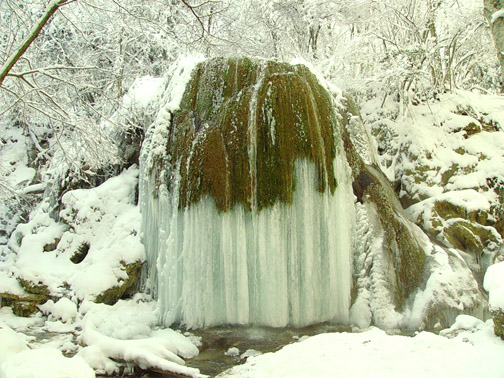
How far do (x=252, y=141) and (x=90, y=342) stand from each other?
2977mm

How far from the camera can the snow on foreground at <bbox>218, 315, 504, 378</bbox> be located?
2.49 meters

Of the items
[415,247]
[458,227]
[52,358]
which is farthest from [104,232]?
[458,227]

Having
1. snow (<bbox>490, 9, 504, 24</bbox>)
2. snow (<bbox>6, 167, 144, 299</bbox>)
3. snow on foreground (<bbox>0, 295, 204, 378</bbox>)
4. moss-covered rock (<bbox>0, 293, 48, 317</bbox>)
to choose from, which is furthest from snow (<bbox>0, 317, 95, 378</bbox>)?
snow (<bbox>490, 9, 504, 24</bbox>)

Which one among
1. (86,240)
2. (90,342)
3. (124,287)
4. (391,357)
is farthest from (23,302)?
(391,357)

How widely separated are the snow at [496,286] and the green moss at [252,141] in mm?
2483

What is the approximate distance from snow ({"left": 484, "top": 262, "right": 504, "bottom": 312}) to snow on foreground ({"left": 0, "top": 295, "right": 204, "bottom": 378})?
2.38 meters

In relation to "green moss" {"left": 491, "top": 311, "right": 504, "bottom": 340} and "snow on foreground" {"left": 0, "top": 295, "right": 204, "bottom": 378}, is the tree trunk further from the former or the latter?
"snow on foreground" {"left": 0, "top": 295, "right": 204, "bottom": 378}

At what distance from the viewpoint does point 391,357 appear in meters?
2.81

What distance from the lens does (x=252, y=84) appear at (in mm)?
5660

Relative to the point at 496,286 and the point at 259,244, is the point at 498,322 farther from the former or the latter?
the point at 259,244

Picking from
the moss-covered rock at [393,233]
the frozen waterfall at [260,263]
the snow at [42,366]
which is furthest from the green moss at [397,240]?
the snow at [42,366]

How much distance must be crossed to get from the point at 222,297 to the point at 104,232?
7.99ft

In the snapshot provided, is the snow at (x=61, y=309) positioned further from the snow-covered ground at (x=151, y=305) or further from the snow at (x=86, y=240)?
the snow at (x=86, y=240)

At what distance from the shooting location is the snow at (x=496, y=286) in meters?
2.63
